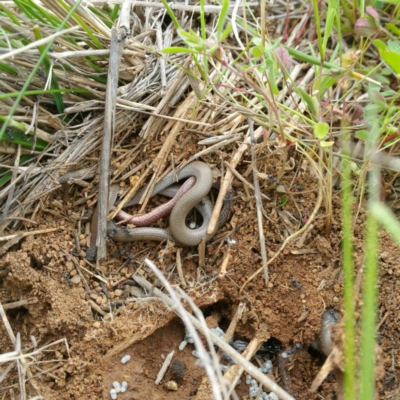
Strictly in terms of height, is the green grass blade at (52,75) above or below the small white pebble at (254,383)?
above

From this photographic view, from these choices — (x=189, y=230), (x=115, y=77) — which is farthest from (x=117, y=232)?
(x=115, y=77)

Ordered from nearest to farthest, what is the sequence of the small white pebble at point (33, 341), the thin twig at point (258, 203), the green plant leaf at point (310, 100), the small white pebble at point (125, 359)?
the green plant leaf at point (310, 100) < the small white pebble at point (33, 341) < the small white pebble at point (125, 359) < the thin twig at point (258, 203)

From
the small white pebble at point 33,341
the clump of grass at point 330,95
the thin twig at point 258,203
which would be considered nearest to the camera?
the clump of grass at point 330,95

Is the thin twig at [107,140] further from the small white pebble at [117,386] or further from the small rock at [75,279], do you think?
the small white pebble at [117,386]

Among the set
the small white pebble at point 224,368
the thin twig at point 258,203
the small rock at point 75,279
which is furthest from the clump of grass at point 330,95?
the small rock at point 75,279

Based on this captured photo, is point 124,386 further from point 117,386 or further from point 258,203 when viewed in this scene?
point 258,203

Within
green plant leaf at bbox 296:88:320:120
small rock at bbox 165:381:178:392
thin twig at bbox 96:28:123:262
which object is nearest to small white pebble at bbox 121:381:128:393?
small rock at bbox 165:381:178:392

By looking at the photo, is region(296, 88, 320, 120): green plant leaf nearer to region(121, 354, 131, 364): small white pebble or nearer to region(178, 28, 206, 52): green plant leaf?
region(178, 28, 206, 52): green plant leaf

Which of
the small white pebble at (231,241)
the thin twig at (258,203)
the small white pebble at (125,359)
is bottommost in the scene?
the small white pebble at (125,359)

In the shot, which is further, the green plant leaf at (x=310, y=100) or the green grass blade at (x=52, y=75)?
the green grass blade at (x=52, y=75)

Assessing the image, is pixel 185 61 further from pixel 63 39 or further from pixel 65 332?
pixel 65 332

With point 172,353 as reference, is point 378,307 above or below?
above
